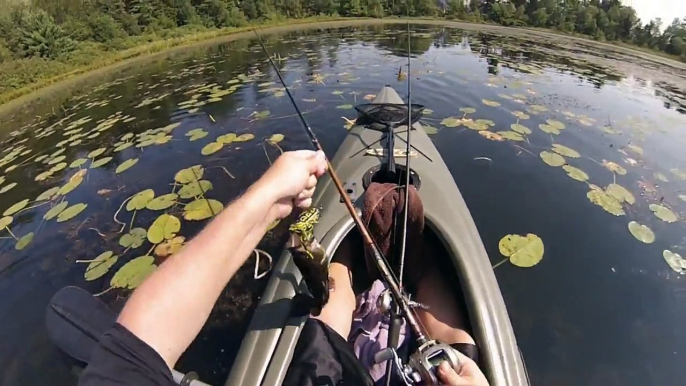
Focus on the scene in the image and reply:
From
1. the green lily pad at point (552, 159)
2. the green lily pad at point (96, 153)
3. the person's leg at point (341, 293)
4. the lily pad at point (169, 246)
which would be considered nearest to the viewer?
the person's leg at point (341, 293)

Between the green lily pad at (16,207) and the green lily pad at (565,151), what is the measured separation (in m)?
7.37

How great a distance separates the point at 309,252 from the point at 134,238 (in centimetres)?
315

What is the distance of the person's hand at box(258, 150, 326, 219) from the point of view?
1154 mm

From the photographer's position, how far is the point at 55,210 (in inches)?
191

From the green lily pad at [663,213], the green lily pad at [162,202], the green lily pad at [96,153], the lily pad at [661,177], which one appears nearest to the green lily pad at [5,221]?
the green lily pad at [96,153]

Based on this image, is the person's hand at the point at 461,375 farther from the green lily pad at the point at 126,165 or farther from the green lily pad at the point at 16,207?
the green lily pad at the point at 16,207

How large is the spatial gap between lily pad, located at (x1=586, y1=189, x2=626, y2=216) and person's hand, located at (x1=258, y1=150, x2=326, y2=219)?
14.0 ft

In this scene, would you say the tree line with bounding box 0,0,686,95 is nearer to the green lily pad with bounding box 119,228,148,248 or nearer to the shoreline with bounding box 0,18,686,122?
the shoreline with bounding box 0,18,686,122

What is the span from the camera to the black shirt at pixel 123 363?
2.54ft

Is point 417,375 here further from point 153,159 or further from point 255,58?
point 255,58

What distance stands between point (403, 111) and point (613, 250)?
2522mm

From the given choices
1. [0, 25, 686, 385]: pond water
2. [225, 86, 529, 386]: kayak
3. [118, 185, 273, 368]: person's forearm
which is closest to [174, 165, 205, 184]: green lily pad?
[0, 25, 686, 385]: pond water

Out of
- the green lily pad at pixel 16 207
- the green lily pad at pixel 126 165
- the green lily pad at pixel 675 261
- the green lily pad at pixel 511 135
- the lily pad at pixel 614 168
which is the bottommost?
the green lily pad at pixel 675 261

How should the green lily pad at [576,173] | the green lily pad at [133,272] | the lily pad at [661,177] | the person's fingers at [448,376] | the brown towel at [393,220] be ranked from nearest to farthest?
the person's fingers at [448,376] → the brown towel at [393,220] → the green lily pad at [133,272] → the green lily pad at [576,173] → the lily pad at [661,177]
